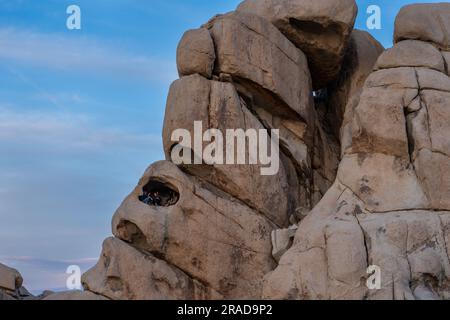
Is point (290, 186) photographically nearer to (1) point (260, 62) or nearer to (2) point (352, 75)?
(1) point (260, 62)

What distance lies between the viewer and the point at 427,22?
2686 centimetres

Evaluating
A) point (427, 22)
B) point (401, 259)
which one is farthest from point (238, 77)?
point (401, 259)

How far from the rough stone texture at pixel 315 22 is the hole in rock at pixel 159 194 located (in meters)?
6.53

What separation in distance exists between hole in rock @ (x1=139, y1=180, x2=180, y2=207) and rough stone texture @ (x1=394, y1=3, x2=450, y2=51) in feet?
26.1

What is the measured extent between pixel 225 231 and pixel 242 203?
3.53ft

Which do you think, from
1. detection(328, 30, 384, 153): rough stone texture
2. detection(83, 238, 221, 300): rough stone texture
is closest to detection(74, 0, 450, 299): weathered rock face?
detection(83, 238, 221, 300): rough stone texture

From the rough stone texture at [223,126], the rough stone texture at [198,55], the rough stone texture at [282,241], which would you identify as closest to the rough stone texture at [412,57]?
the rough stone texture at [223,126]

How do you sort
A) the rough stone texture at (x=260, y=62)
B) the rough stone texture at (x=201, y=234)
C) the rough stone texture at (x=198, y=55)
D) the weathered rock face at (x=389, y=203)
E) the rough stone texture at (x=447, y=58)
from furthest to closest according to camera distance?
the rough stone texture at (x=260, y=62) → the rough stone texture at (x=198, y=55) → the rough stone texture at (x=447, y=58) → the rough stone texture at (x=201, y=234) → the weathered rock face at (x=389, y=203)

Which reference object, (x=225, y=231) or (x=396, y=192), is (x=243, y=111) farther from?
(x=396, y=192)

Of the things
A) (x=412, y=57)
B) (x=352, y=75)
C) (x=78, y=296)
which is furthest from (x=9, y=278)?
(x=412, y=57)

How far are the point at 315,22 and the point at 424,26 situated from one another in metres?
3.40

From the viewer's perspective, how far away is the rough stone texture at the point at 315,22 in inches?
1107

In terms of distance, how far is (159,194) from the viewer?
83.4 feet

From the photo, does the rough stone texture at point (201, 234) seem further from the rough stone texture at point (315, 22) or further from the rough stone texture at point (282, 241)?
the rough stone texture at point (315, 22)
